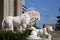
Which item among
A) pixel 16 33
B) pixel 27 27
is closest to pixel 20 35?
pixel 16 33

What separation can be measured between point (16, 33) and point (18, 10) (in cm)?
970

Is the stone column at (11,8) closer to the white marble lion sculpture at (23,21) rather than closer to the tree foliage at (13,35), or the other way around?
the white marble lion sculpture at (23,21)

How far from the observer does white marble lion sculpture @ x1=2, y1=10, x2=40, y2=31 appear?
56.4 ft

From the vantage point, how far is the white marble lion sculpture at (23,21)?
56.4ft

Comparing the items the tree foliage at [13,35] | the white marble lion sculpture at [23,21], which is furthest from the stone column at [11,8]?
the tree foliage at [13,35]

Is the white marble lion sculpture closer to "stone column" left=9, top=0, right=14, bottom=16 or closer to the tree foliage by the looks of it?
the tree foliage

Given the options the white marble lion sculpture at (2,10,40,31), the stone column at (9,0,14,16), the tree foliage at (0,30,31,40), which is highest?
the stone column at (9,0,14,16)

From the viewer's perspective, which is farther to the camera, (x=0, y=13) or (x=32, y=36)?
(x=0, y=13)

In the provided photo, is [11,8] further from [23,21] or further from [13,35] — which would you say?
[13,35]

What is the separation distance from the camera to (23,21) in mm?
17594

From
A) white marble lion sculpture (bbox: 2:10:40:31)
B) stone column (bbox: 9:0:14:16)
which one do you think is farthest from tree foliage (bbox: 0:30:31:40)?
stone column (bbox: 9:0:14:16)

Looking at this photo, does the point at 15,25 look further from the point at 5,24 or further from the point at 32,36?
the point at 32,36

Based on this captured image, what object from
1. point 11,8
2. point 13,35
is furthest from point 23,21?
point 11,8

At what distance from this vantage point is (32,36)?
16297 mm
